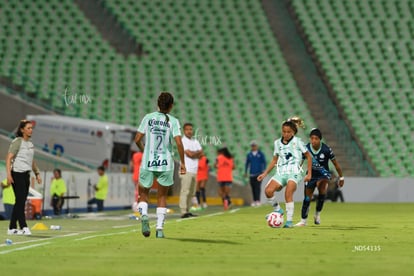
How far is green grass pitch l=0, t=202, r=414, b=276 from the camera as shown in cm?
1036

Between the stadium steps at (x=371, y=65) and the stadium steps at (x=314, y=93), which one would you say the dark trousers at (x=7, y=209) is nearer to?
the stadium steps at (x=314, y=93)

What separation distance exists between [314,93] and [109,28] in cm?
959

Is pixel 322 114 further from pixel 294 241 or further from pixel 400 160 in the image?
pixel 294 241

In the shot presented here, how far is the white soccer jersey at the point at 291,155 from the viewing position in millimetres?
18484

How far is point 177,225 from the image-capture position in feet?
64.0

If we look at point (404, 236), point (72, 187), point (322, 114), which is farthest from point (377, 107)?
point (404, 236)

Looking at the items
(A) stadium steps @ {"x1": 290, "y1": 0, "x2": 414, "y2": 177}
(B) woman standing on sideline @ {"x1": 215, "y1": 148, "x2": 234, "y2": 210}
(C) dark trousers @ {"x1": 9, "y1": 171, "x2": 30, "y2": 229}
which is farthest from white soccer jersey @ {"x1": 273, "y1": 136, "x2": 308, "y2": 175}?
(A) stadium steps @ {"x1": 290, "y1": 0, "x2": 414, "y2": 177}

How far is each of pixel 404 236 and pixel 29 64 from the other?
27.9 meters

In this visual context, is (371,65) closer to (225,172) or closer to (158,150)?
(225,172)

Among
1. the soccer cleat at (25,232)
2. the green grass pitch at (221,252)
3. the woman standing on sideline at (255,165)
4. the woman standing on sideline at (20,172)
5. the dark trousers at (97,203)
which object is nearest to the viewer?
the green grass pitch at (221,252)

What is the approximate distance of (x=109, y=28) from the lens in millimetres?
46656

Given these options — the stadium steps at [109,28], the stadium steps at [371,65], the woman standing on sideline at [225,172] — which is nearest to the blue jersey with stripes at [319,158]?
the woman standing on sideline at [225,172]

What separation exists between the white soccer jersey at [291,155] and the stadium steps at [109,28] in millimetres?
27320

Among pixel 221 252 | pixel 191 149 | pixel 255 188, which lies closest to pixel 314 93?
pixel 255 188
